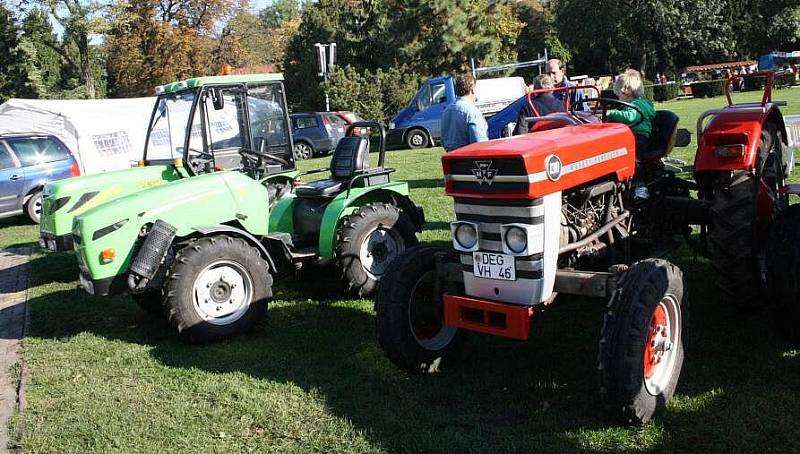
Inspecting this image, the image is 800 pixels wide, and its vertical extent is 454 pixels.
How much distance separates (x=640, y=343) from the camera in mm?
3320

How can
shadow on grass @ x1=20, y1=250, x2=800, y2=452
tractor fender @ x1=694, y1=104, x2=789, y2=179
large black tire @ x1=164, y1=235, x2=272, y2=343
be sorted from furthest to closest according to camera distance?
large black tire @ x1=164, y1=235, x2=272, y2=343 < tractor fender @ x1=694, y1=104, x2=789, y2=179 < shadow on grass @ x1=20, y1=250, x2=800, y2=452

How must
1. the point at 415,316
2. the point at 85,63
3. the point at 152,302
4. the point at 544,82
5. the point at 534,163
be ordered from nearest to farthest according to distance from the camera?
the point at 534,163
the point at 415,316
the point at 152,302
the point at 544,82
the point at 85,63

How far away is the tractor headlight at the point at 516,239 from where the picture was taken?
3.61 metres

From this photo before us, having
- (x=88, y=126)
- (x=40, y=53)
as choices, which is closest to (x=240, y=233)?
(x=88, y=126)

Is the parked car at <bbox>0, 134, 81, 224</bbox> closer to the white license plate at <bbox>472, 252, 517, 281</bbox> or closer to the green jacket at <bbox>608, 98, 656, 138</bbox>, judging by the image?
the green jacket at <bbox>608, 98, 656, 138</bbox>

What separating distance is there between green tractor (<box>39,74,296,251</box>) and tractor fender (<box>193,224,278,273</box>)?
1495 millimetres

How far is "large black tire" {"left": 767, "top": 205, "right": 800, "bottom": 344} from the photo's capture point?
13.4ft

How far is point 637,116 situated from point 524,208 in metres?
2.13

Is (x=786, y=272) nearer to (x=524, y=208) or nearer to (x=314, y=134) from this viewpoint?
(x=524, y=208)

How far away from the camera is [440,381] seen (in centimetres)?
425

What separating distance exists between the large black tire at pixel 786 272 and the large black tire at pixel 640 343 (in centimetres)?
86

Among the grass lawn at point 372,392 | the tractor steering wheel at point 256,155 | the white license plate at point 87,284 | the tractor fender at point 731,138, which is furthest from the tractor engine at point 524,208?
the tractor steering wheel at point 256,155

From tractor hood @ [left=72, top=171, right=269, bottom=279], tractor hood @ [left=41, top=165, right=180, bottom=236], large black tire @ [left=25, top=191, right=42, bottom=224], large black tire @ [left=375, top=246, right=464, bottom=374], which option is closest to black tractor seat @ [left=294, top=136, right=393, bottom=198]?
tractor hood @ [left=72, top=171, right=269, bottom=279]

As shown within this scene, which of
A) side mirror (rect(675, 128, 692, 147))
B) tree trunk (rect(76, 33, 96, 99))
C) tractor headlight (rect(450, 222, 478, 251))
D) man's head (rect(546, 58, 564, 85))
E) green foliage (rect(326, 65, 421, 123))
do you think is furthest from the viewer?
tree trunk (rect(76, 33, 96, 99))
